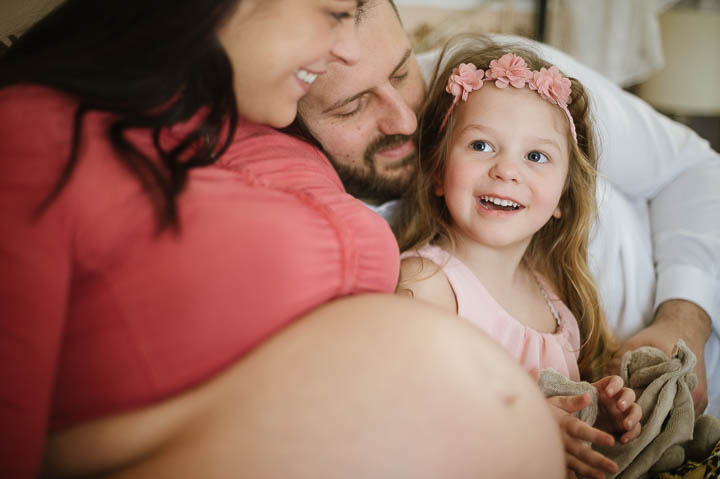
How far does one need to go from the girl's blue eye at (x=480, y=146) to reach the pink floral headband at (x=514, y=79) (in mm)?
111

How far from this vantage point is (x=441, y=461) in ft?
2.21

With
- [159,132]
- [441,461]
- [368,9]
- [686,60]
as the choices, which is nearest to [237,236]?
[159,132]

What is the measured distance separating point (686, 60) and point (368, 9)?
2319 mm

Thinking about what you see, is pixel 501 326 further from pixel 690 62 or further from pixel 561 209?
pixel 690 62

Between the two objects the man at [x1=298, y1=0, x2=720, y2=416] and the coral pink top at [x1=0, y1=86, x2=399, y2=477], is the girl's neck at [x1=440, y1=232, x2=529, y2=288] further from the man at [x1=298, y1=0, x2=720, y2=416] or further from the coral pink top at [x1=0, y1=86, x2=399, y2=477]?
the coral pink top at [x1=0, y1=86, x2=399, y2=477]

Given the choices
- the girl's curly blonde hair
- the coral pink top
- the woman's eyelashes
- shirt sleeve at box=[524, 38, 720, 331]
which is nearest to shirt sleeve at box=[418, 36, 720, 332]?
shirt sleeve at box=[524, 38, 720, 331]

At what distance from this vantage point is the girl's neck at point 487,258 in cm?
129

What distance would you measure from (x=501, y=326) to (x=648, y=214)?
28.6 inches

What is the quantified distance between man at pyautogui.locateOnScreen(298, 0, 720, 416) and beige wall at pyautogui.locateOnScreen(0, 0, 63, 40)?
56cm

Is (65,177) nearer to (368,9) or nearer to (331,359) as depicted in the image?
(331,359)

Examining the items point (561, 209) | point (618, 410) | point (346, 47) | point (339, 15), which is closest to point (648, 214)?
point (561, 209)

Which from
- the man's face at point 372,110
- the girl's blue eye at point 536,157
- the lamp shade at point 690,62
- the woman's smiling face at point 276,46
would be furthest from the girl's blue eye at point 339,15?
the lamp shade at point 690,62

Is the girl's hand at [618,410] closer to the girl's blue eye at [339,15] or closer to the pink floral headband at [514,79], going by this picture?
the pink floral headband at [514,79]

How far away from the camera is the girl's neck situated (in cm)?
129
